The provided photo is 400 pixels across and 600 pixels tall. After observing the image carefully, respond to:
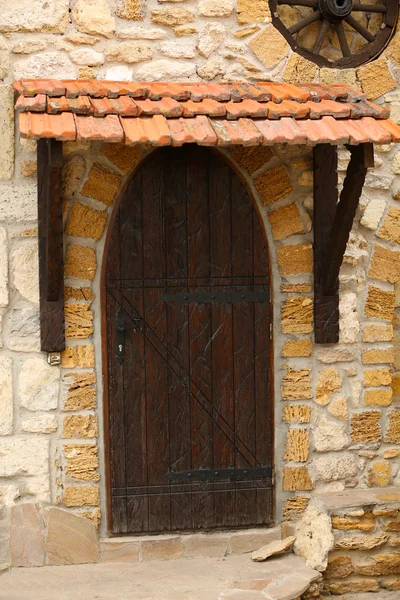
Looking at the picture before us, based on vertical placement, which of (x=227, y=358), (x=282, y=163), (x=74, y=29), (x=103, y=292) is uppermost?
(x=74, y=29)

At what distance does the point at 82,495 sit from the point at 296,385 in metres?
1.24

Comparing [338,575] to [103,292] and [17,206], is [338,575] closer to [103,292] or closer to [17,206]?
[103,292]

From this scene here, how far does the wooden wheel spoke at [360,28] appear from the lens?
15.2ft

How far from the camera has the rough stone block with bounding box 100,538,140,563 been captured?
448 cm

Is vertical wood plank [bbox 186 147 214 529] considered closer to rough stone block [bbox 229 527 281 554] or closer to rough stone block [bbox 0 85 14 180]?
rough stone block [bbox 229 527 281 554]

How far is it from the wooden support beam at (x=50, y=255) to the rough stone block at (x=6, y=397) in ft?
0.68

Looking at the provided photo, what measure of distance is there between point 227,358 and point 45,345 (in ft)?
3.08

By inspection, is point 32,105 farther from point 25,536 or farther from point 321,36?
point 25,536

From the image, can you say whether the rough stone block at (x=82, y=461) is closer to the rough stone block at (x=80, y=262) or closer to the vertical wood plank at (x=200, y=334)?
the vertical wood plank at (x=200, y=334)

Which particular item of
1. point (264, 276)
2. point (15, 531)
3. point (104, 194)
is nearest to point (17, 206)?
point (104, 194)

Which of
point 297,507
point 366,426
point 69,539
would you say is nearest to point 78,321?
point 69,539

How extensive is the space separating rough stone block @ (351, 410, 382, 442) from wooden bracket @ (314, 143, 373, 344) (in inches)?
17.4

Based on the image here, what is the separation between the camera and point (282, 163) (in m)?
4.52

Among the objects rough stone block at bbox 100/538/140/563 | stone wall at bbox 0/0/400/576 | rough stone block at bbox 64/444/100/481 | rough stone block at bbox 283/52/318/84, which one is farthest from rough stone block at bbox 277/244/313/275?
rough stone block at bbox 100/538/140/563
